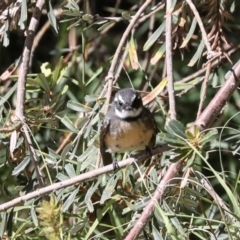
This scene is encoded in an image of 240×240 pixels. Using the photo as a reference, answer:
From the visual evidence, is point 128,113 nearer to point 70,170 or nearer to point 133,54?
point 133,54

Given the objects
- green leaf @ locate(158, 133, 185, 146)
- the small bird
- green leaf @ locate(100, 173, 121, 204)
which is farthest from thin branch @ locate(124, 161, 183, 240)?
the small bird

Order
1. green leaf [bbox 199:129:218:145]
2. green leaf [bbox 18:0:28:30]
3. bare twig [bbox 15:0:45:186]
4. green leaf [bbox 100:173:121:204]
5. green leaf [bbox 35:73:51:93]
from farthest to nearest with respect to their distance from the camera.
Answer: green leaf [bbox 35:73:51:93] → green leaf [bbox 18:0:28:30] → bare twig [bbox 15:0:45:186] → green leaf [bbox 100:173:121:204] → green leaf [bbox 199:129:218:145]

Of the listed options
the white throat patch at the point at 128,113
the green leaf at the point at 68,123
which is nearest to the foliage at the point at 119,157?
the green leaf at the point at 68,123

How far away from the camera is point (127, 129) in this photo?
3072 millimetres

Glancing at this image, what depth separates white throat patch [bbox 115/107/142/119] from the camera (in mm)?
3027

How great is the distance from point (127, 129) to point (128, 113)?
63 mm

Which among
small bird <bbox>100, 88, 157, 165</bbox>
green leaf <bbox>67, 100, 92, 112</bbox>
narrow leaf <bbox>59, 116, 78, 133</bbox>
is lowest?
small bird <bbox>100, 88, 157, 165</bbox>

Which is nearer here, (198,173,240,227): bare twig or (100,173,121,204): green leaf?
(198,173,240,227): bare twig

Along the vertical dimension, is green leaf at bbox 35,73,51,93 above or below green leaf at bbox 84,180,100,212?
above

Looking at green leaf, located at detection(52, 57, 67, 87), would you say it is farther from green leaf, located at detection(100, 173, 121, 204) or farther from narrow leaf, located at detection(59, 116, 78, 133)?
green leaf, located at detection(100, 173, 121, 204)

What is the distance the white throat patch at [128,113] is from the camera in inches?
119

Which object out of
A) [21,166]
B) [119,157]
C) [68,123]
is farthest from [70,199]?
[119,157]

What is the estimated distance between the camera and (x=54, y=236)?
1.93 m

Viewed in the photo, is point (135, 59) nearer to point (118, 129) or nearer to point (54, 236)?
point (118, 129)
